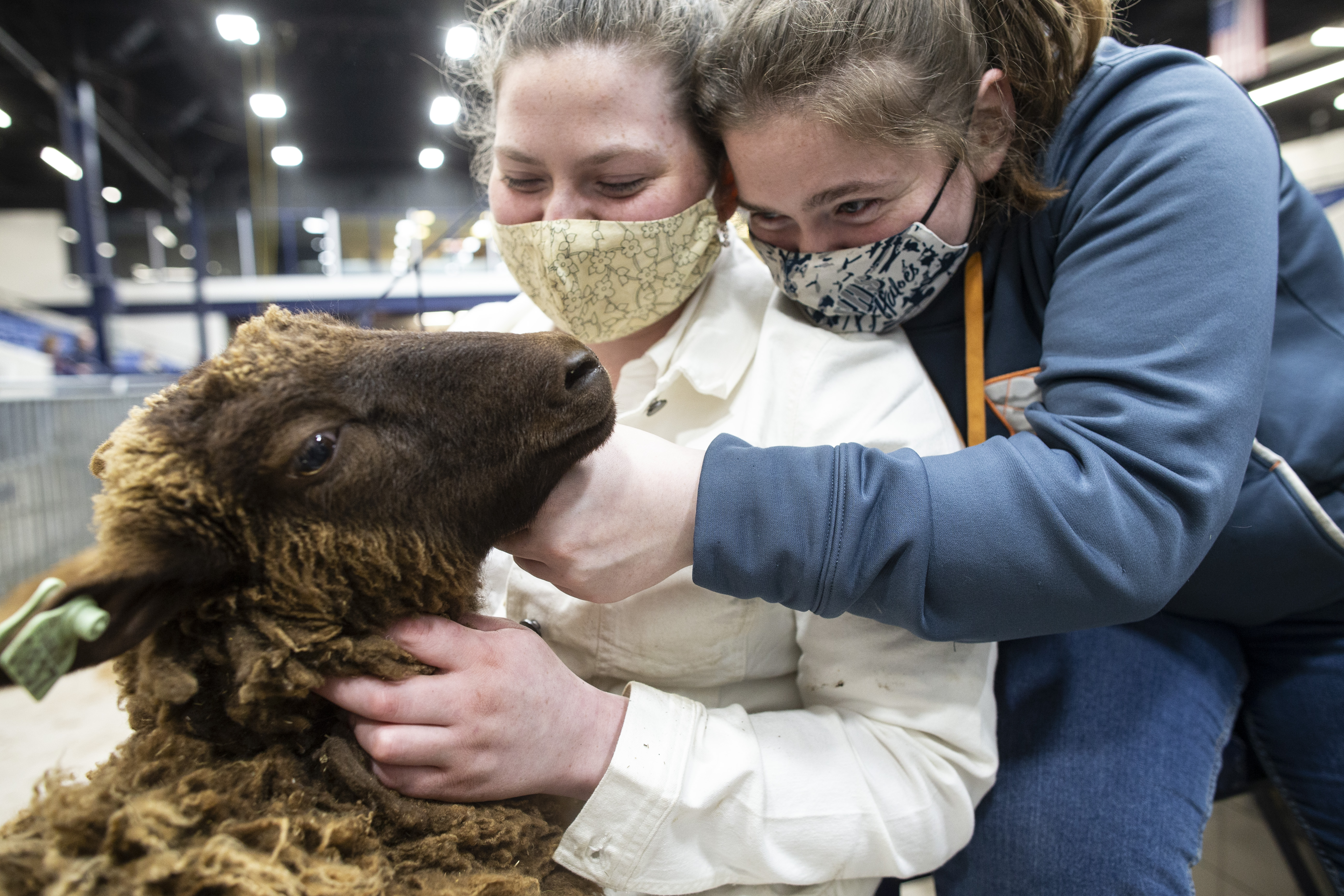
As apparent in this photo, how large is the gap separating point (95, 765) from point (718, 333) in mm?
1480

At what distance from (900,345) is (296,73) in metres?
14.0

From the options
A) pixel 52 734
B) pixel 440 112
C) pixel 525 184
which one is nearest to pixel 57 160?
pixel 440 112

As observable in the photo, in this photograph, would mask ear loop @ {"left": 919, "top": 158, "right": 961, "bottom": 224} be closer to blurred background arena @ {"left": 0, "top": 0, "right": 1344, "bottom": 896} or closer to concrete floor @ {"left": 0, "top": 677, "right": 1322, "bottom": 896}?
blurred background arena @ {"left": 0, "top": 0, "right": 1344, "bottom": 896}

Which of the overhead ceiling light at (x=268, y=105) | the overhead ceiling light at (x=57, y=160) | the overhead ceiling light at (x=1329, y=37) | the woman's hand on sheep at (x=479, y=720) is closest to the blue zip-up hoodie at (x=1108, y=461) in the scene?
the woman's hand on sheep at (x=479, y=720)

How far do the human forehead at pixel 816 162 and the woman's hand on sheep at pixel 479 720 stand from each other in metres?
0.86

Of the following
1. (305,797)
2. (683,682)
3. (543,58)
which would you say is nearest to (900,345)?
(683,682)

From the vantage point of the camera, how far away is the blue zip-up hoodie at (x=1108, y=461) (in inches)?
38.1

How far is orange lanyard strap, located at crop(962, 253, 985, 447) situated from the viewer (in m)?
1.33

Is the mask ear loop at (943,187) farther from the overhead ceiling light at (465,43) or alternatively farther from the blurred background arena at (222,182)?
the overhead ceiling light at (465,43)

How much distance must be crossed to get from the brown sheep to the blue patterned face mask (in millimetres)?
506

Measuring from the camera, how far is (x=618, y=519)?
1046 millimetres

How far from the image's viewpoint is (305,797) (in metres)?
0.94

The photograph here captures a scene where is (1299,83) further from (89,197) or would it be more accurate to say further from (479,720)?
(89,197)

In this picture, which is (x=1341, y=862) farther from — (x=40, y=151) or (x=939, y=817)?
(x=40, y=151)
